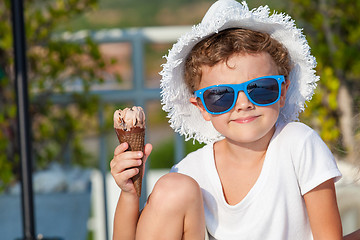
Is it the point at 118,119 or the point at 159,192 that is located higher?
the point at 118,119

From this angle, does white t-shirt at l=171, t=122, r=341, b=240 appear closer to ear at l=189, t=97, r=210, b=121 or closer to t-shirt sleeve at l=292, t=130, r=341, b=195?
t-shirt sleeve at l=292, t=130, r=341, b=195

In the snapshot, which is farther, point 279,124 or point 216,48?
point 279,124

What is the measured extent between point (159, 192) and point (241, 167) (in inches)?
11.9

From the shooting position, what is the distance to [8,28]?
10.4 ft

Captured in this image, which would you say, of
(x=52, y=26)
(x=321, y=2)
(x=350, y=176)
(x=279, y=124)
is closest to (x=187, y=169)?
(x=279, y=124)

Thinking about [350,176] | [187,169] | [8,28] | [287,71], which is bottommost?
[350,176]

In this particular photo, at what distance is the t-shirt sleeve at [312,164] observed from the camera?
1.58 meters

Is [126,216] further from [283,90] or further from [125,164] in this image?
[283,90]

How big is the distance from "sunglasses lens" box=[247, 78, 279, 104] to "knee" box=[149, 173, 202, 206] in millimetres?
312

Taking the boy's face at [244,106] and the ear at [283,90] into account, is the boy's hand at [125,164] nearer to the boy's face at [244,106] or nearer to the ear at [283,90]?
the boy's face at [244,106]

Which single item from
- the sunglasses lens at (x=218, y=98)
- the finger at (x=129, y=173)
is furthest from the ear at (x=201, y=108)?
the finger at (x=129, y=173)

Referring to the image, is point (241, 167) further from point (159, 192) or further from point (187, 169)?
point (159, 192)

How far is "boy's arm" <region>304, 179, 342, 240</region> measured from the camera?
159 cm

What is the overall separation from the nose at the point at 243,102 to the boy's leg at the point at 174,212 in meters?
0.26
